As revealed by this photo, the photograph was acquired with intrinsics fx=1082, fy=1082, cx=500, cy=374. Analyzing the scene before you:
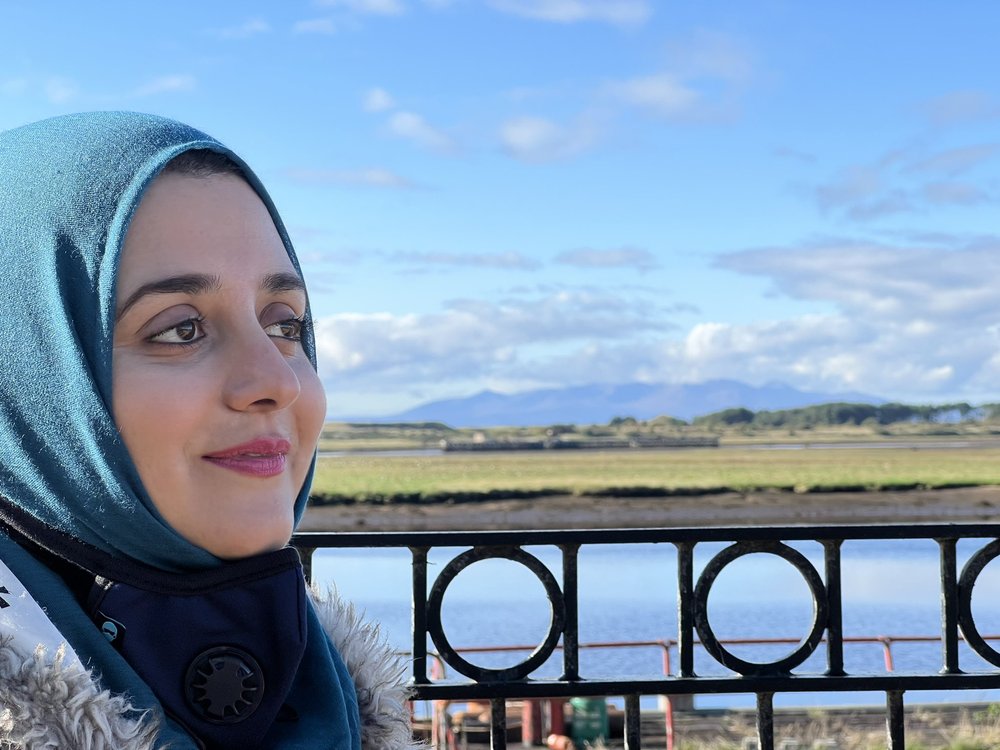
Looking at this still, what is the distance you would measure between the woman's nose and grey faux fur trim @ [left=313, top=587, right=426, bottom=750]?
433 millimetres

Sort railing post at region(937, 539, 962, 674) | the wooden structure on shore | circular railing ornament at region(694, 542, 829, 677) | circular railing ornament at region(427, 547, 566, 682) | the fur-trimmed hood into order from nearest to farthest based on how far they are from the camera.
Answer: the fur-trimmed hood → circular railing ornament at region(427, 547, 566, 682) → circular railing ornament at region(694, 542, 829, 677) → railing post at region(937, 539, 962, 674) → the wooden structure on shore

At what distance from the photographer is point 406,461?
70.9 meters

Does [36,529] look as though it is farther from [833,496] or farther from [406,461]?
[406,461]

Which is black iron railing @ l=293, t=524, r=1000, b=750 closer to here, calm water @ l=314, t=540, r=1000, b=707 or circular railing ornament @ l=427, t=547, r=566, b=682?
circular railing ornament @ l=427, t=547, r=566, b=682

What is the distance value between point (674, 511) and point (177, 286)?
129 ft

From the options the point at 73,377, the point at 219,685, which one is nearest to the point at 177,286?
the point at 73,377

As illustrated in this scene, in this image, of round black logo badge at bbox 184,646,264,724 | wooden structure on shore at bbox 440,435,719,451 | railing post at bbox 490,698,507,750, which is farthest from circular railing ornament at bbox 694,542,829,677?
wooden structure on shore at bbox 440,435,719,451

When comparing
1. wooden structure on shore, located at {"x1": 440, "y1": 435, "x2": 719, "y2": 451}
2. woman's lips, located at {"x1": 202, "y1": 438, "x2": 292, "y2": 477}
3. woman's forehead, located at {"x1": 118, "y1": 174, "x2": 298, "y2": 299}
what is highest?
wooden structure on shore, located at {"x1": 440, "y1": 435, "x2": 719, "y2": 451}

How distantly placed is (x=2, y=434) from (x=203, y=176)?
0.38m

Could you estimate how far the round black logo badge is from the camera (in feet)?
4.03

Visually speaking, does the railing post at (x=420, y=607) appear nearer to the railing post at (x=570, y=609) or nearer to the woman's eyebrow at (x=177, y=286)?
the railing post at (x=570, y=609)

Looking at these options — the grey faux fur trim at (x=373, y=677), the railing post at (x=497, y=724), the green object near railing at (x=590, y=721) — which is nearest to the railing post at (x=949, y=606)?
the railing post at (x=497, y=724)

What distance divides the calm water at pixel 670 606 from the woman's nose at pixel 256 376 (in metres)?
13.4

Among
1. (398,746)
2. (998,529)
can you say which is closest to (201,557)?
(398,746)
